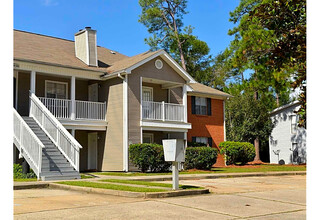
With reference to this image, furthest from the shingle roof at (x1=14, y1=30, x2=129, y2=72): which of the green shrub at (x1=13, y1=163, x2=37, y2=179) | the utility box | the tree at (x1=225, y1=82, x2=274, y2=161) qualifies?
the tree at (x1=225, y1=82, x2=274, y2=161)

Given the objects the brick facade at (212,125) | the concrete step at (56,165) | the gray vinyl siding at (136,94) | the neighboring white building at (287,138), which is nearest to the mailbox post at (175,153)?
the concrete step at (56,165)

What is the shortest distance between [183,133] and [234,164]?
5.09 m

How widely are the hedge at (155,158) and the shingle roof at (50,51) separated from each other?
17.4 feet

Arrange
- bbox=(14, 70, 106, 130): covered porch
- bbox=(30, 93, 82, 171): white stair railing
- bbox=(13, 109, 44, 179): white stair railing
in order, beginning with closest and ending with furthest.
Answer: bbox=(13, 109, 44, 179): white stair railing < bbox=(30, 93, 82, 171): white stair railing < bbox=(14, 70, 106, 130): covered porch

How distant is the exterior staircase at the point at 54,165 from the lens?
49.3 feet

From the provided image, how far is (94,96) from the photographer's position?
75.1 ft

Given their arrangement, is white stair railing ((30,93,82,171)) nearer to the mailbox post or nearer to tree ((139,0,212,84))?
the mailbox post

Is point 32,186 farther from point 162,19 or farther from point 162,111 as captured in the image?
point 162,19

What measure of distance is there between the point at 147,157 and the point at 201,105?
9.19m

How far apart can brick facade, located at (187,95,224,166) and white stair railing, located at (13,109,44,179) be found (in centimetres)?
1247

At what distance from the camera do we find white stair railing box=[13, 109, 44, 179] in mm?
14922

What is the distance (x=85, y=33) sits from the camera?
77.4ft
